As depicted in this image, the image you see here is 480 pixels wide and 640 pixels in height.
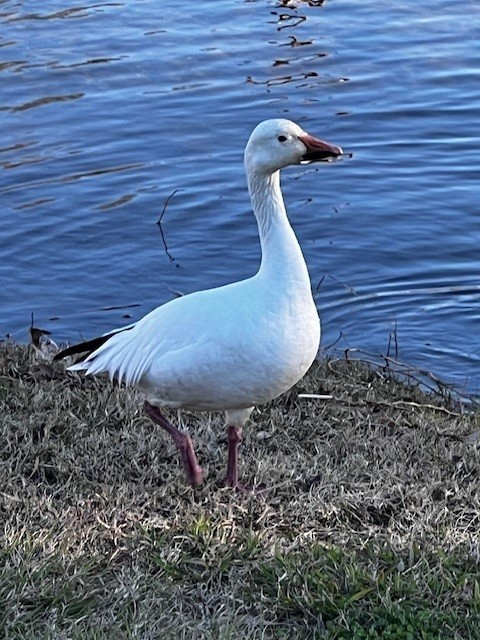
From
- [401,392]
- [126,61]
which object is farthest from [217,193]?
[401,392]

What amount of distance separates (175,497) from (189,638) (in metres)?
1.02

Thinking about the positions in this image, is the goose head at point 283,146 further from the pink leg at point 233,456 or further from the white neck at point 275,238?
the pink leg at point 233,456

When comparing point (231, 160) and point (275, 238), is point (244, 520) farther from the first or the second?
point (231, 160)

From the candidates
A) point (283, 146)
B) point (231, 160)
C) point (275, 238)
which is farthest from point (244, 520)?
point (231, 160)

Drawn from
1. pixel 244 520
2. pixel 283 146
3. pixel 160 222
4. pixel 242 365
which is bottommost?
pixel 160 222

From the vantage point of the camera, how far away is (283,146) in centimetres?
473

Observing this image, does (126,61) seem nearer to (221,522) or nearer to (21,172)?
(21,172)

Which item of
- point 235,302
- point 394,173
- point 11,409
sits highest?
point 235,302

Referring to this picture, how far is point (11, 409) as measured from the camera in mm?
5559

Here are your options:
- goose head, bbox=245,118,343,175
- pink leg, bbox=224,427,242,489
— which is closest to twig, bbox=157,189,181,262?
pink leg, bbox=224,427,242,489

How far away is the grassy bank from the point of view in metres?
3.91

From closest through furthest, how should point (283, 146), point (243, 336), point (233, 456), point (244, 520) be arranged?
point (243, 336) → point (244, 520) → point (283, 146) → point (233, 456)

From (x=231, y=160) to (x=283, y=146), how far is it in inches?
210

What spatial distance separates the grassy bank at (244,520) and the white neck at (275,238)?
84cm
